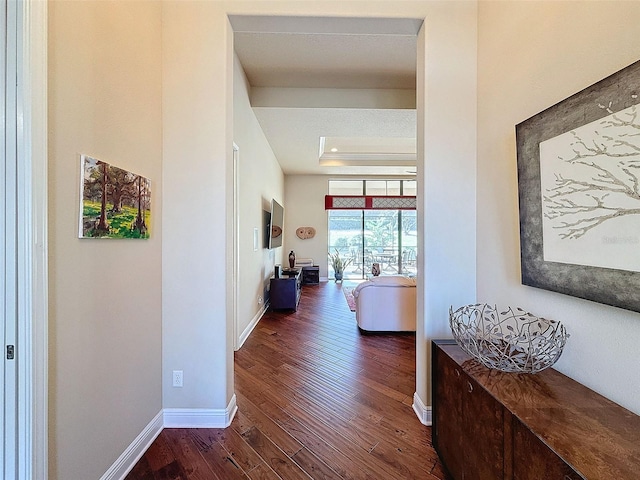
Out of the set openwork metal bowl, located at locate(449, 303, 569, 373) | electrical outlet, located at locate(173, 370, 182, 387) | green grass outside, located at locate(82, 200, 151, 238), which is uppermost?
green grass outside, located at locate(82, 200, 151, 238)

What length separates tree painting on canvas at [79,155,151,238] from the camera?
4.25ft

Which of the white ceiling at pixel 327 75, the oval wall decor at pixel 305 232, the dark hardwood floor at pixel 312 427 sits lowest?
the dark hardwood floor at pixel 312 427

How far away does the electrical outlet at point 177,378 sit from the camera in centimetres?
196

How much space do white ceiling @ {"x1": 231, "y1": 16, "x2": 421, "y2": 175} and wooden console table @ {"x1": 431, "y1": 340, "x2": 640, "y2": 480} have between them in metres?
2.38

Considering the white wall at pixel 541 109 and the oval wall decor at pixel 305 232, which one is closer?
the white wall at pixel 541 109

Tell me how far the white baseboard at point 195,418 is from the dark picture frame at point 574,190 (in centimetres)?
215

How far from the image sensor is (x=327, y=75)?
3.52 metres

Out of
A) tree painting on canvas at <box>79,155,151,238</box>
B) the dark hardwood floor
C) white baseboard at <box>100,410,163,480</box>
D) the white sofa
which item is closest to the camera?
tree painting on canvas at <box>79,155,151,238</box>

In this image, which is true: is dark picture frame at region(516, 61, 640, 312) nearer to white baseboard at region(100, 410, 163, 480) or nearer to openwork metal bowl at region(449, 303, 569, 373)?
openwork metal bowl at region(449, 303, 569, 373)

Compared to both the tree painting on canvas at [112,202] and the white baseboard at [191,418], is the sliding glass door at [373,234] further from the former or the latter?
the tree painting on canvas at [112,202]

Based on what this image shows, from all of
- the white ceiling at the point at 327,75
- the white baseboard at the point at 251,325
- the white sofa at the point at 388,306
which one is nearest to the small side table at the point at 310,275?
the white baseboard at the point at 251,325

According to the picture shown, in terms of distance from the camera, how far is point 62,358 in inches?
46.7

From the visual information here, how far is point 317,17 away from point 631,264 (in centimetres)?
226

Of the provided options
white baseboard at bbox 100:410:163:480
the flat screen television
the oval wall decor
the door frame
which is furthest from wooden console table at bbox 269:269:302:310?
the door frame
